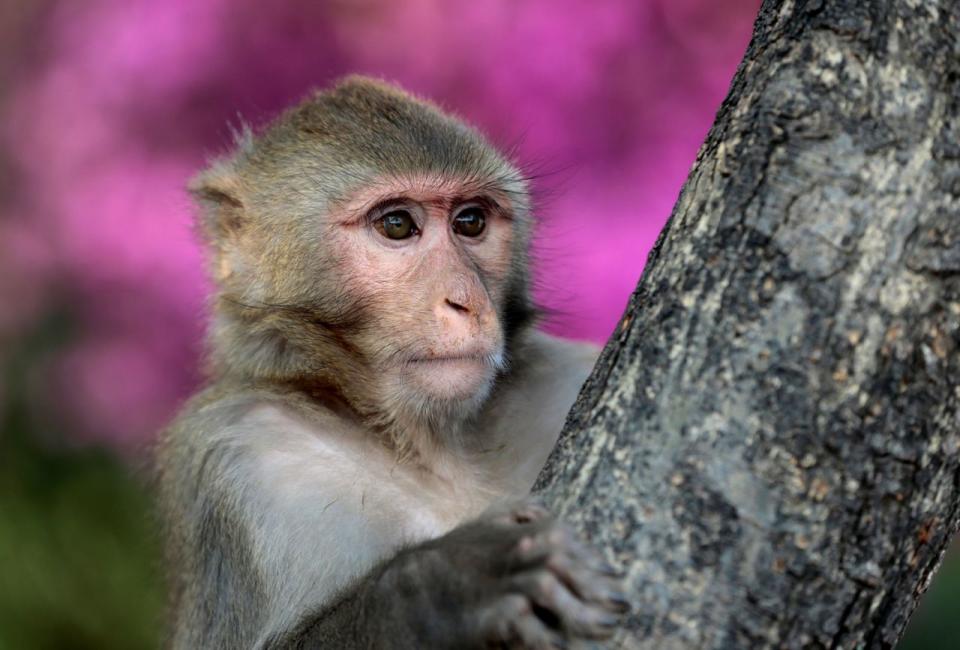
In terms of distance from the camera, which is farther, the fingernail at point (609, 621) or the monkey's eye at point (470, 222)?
the monkey's eye at point (470, 222)

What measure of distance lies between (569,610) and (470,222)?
172 cm

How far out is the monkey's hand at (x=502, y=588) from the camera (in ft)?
5.95

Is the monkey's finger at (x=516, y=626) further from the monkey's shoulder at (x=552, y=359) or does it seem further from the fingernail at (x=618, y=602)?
the monkey's shoulder at (x=552, y=359)

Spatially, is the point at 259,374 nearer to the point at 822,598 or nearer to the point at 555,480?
the point at 555,480

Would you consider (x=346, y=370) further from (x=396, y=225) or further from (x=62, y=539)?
(x=62, y=539)

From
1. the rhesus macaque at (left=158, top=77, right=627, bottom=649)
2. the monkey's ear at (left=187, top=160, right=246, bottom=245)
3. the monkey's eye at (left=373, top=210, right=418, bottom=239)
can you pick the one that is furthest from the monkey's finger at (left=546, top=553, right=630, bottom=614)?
the monkey's ear at (left=187, top=160, right=246, bottom=245)

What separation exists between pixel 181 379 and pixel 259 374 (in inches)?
87.4

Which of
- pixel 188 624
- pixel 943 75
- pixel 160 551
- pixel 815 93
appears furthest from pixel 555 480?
pixel 160 551

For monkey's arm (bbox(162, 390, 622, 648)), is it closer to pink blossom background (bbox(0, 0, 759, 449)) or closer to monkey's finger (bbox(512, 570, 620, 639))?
monkey's finger (bbox(512, 570, 620, 639))

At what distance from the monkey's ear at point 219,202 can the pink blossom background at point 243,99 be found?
1553 mm

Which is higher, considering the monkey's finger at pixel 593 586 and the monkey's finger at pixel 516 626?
the monkey's finger at pixel 593 586

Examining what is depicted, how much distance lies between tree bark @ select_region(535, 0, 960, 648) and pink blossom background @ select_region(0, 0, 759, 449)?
322 centimetres

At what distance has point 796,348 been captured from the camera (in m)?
1.81

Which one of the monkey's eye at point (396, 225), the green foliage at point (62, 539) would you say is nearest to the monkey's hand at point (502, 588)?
the monkey's eye at point (396, 225)
